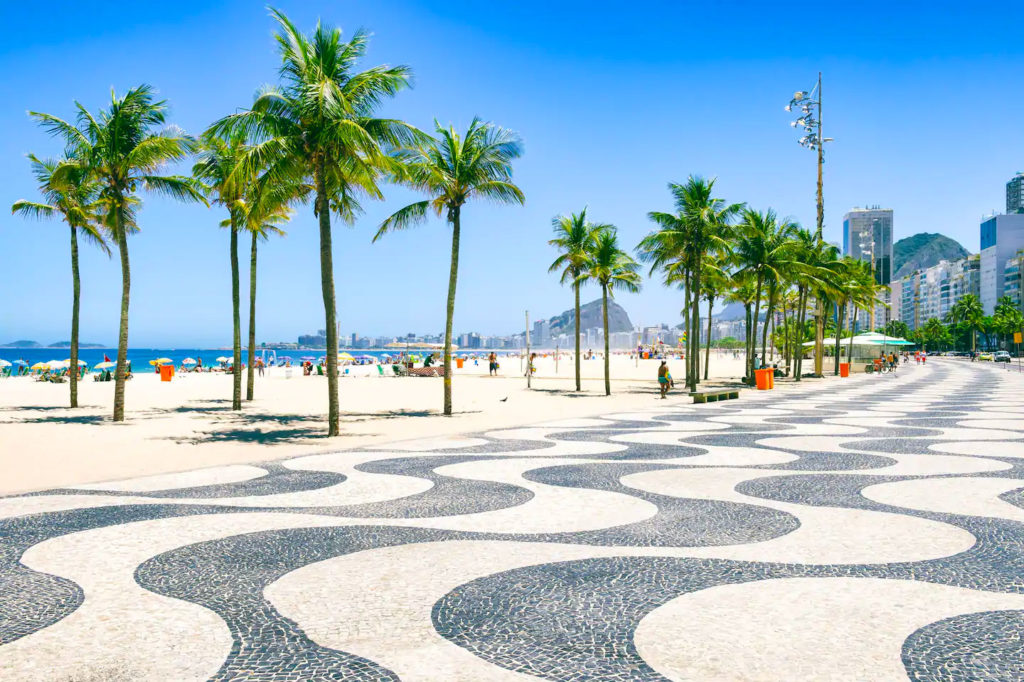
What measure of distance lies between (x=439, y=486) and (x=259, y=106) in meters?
9.07

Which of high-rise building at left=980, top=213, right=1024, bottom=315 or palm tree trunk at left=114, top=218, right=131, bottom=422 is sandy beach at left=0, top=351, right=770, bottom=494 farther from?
high-rise building at left=980, top=213, right=1024, bottom=315

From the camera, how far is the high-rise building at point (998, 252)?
581 ft

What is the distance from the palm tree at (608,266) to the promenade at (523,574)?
1812cm

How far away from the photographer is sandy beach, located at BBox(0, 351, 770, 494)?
11.0 metres

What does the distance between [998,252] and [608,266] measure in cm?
19245

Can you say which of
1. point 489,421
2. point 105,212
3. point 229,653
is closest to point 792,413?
point 489,421

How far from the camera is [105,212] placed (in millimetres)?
20672

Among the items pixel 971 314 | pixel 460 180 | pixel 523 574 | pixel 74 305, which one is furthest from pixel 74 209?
pixel 971 314

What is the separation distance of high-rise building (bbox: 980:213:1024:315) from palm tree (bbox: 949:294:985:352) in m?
44.2

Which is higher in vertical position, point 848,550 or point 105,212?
point 105,212

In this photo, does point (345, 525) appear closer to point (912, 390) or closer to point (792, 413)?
point (792, 413)

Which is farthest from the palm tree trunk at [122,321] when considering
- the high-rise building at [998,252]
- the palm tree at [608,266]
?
the high-rise building at [998,252]

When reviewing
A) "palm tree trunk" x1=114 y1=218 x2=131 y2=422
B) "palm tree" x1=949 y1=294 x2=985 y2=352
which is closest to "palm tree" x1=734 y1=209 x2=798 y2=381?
"palm tree trunk" x1=114 y1=218 x2=131 y2=422

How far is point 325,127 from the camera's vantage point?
13453mm
